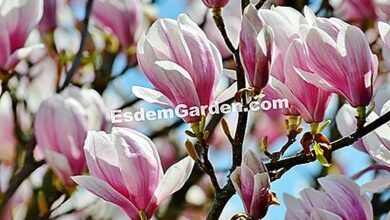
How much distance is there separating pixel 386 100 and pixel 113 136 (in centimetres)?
29

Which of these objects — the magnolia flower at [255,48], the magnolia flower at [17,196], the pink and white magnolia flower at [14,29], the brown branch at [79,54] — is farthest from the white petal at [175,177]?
the magnolia flower at [17,196]

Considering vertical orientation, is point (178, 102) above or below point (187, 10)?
above

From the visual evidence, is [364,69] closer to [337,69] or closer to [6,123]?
[337,69]

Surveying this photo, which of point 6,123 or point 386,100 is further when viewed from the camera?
point 6,123

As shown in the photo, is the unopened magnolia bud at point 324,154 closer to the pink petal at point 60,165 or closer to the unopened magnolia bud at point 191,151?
the unopened magnolia bud at point 191,151

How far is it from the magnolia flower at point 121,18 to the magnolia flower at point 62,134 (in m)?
0.33

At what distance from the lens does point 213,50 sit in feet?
Result: 3.02

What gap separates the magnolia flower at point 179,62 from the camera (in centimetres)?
90

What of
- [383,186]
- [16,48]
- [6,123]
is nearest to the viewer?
[383,186]

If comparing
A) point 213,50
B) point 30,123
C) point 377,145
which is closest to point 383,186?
point 377,145

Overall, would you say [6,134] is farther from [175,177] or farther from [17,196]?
[175,177]

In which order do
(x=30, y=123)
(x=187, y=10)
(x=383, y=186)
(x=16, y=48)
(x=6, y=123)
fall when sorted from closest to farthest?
(x=383, y=186), (x=16, y=48), (x=30, y=123), (x=6, y=123), (x=187, y=10)

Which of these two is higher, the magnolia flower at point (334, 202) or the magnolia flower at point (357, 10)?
the magnolia flower at point (334, 202)

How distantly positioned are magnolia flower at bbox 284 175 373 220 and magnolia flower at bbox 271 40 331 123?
0.07 metres
